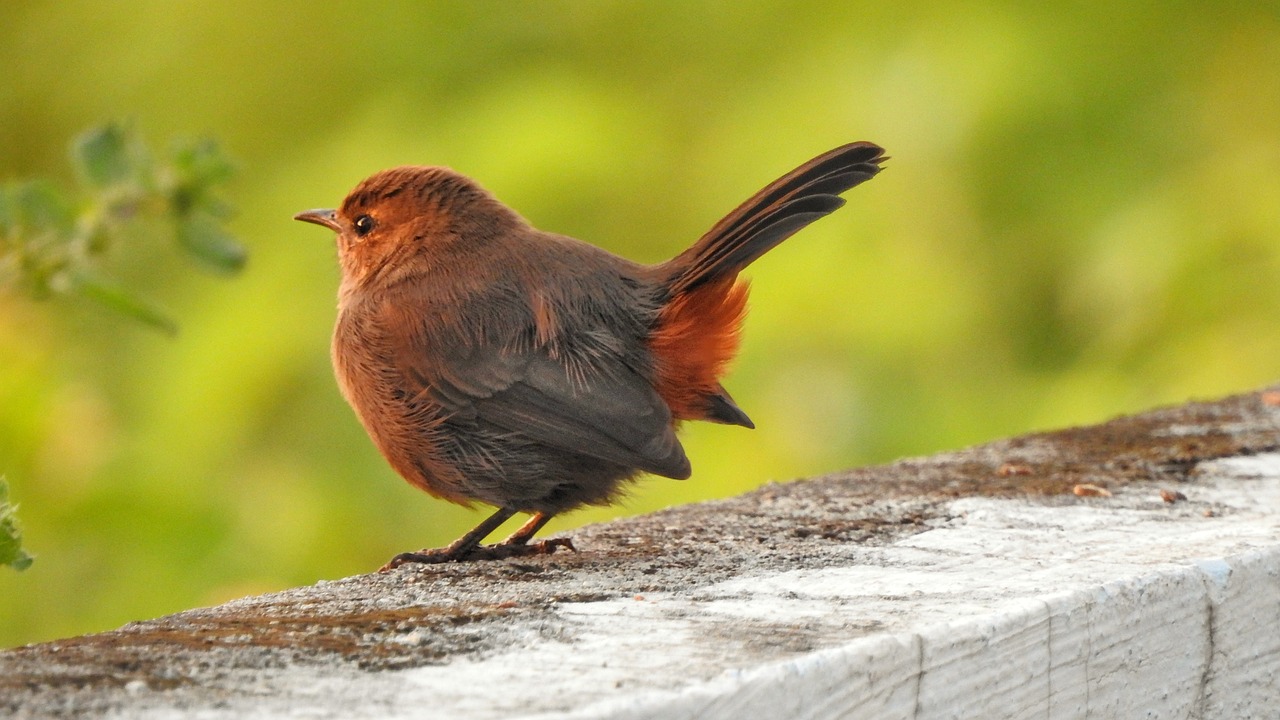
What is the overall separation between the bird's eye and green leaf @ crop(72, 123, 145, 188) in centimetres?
91

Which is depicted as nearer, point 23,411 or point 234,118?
point 23,411

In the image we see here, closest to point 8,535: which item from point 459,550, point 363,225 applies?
point 459,550

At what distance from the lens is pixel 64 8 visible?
5.46 m

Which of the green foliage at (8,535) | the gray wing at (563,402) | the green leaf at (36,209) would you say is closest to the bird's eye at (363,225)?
the gray wing at (563,402)

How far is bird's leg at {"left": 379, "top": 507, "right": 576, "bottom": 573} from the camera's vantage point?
9.32 ft

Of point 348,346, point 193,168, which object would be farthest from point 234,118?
point 193,168

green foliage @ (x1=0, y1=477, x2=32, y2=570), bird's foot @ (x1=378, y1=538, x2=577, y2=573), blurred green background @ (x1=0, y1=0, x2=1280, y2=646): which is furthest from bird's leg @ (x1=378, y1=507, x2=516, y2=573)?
blurred green background @ (x1=0, y1=0, x2=1280, y2=646)

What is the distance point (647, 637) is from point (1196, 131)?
319cm

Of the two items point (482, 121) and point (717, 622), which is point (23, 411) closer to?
point (482, 121)

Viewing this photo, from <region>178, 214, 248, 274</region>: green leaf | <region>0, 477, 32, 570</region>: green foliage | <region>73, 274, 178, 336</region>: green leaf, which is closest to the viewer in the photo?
<region>0, 477, 32, 570</region>: green foliage

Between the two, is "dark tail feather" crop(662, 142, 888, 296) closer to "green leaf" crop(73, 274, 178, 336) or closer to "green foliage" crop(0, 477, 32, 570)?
"green leaf" crop(73, 274, 178, 336)

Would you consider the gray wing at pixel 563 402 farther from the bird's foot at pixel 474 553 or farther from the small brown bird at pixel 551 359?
the bird's foot at pixel 474 553

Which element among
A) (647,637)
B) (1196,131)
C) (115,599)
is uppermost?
(1196,131)

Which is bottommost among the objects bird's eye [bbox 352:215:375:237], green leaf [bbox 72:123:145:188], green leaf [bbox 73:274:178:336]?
green leaf [bbox 73:274:178:336]
